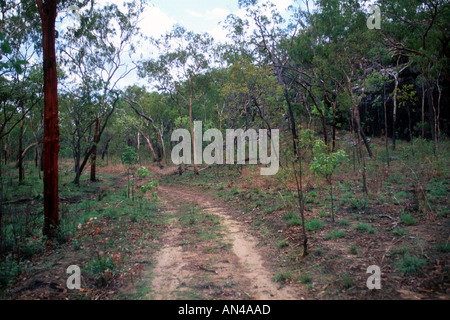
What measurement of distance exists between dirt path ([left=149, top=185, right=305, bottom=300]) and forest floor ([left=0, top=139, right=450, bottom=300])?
2cm

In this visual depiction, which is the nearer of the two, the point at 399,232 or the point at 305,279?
the point at 305,279

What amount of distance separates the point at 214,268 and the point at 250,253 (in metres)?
1.16

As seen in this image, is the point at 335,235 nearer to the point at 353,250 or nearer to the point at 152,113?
the point at 353,250

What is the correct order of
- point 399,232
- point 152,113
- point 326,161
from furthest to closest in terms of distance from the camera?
1. point 152,113
2. point 326,161
3. point 399,232

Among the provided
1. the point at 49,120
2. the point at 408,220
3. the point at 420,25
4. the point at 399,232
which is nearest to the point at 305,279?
the point at 399,232

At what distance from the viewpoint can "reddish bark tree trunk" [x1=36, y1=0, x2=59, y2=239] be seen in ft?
21.9

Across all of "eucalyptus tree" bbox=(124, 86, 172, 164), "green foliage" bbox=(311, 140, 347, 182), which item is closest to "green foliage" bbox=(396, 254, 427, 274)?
"green foliage" bbox=(311, 140, 347, 182)

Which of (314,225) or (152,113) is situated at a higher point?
(152,113)

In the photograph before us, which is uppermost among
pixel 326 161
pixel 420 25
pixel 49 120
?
pixel 420 25

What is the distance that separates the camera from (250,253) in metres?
6.19

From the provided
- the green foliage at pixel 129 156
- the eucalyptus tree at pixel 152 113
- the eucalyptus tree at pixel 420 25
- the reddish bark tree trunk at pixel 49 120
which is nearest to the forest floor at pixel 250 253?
the reddish bark tree trunk at pixel 49 120

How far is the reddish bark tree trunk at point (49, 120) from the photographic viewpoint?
6.67m

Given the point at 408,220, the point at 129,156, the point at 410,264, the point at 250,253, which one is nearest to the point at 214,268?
the point at 250,253

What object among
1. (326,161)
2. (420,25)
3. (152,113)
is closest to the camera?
(326,161)
